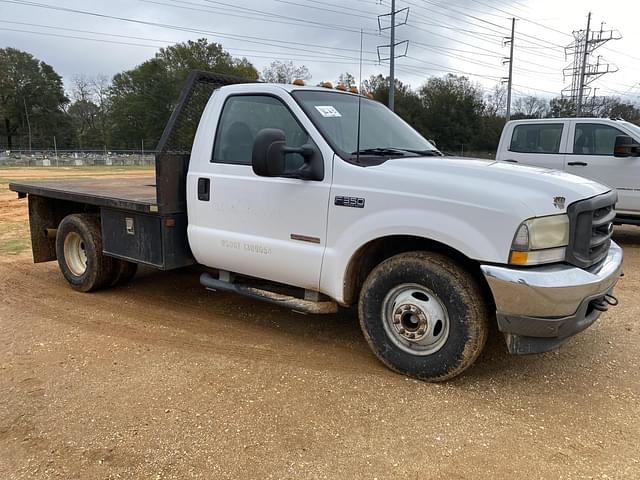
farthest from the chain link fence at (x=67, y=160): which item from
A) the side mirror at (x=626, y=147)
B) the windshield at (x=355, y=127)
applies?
the windshield at (x=355, y=127)

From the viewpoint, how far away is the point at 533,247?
122 inches

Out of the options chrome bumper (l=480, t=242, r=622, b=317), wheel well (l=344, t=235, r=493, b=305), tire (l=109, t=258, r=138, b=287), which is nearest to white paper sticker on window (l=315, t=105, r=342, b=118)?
wheel well (l=344, t=235, r=493, b=305)

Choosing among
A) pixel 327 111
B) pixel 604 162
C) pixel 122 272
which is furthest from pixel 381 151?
pixel 604 162

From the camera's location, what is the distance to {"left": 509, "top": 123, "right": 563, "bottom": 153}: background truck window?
8.84 meters

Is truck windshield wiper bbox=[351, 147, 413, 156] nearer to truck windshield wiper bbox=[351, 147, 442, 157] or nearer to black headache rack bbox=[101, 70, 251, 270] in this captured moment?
truck windshield wiper bbox=[351, 147, 442, 157]

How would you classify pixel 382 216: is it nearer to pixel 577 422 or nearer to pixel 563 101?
pixel 577 422

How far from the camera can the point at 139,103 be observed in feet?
229

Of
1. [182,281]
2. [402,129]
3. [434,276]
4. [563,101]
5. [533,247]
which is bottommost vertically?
[182,281]

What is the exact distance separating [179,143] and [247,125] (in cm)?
85

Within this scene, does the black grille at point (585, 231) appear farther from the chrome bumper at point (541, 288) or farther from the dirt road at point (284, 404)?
the dirt road at point (284, 404)

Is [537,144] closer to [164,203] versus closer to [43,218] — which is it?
[164,203]

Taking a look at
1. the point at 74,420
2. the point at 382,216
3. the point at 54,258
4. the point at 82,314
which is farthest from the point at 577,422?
the point at 54,258

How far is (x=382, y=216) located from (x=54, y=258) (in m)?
4.69

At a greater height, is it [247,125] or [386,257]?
[247,125]
